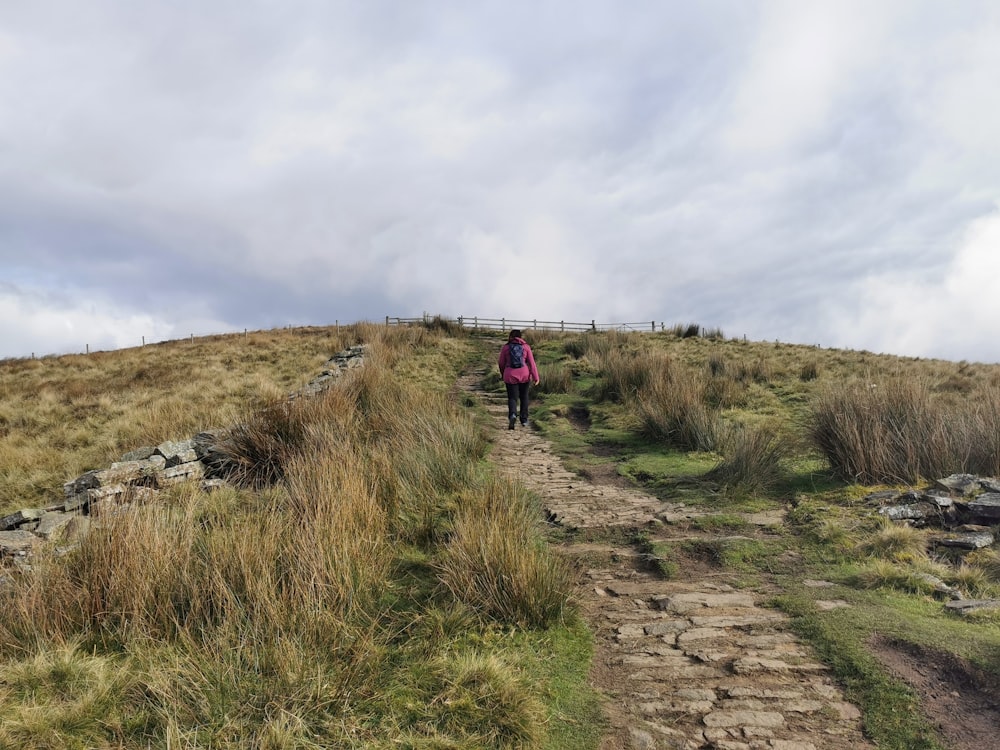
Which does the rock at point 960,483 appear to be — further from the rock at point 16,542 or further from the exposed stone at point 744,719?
the rock at point 16,542

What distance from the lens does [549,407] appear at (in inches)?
475

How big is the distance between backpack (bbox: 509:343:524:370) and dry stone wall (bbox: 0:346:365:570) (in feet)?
15.3

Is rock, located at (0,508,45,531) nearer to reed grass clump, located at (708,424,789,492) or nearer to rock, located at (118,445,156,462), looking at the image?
rock, located at (118,445,156,462)

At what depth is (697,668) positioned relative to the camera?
3.17 meters

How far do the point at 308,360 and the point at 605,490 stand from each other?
17238 mm

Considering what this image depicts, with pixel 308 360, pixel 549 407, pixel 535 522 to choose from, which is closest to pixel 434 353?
pixel 308 360

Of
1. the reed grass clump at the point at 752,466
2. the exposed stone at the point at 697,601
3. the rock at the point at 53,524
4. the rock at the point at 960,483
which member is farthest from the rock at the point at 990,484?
the rock at the point at 53,524

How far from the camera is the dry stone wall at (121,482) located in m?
5.52

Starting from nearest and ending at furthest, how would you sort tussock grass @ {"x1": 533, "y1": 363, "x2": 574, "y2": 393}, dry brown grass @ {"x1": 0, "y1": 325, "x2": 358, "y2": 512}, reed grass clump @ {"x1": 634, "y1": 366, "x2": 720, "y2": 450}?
reed grass clump @ {"x1": 634, "y1": 366, "x2": 720, "y2": 450}
dry brown grass @ {"x1": 0, "y1": 325, "x2": 358, "y2": 512}
tussock grass @ {"x1": 533, "y1": 363, "x2": 574, "y2": 393}

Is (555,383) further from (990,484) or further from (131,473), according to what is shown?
(131,473)

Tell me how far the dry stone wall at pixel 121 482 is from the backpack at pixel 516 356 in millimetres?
4666

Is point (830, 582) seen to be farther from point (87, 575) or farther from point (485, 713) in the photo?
point (87, 575)

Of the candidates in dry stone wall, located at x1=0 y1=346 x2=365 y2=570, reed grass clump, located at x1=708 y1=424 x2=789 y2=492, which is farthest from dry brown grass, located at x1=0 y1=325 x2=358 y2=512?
reed grass clump, located at x1=708 y1=424 x2=789 y2=492

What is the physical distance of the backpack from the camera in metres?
9.82
